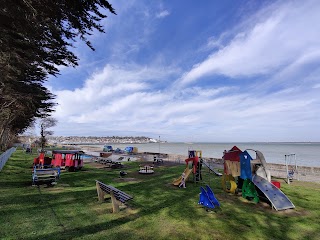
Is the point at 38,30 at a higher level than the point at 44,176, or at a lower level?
higher

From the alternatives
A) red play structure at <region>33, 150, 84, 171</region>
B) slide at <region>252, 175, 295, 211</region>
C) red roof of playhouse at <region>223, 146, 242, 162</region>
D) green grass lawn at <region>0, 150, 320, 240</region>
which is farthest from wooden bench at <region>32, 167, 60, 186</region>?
slide at <region>252, 175, 295, 211</region>

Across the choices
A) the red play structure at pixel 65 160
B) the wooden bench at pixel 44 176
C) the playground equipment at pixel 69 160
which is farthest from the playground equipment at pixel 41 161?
the wooden bench at pixel 44 176

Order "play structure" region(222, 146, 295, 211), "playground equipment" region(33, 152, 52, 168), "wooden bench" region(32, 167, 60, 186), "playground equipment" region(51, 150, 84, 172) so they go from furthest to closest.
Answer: "playground equipment" region(51, 150, 84, 172), "playground equipment" region(33, 152, 52, 168), "wooden bench" region(32, 167, 60, 186), "play structure" region(222, 146, 295, 211)

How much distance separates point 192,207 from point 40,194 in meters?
7.28

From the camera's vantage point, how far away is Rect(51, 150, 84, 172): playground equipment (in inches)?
738

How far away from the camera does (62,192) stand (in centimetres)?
1081

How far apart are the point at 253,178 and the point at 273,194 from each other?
4.94 ft

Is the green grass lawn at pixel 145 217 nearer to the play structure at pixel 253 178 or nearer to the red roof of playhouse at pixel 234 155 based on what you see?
the play structure at pixel 253 178

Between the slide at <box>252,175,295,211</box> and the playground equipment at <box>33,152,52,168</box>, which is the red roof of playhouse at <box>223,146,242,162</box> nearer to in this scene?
the slide at <box>252,175,295,211</box>

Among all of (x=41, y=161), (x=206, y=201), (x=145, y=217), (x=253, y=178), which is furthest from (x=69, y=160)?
(x=253, y=178)

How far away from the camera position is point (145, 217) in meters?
7.66

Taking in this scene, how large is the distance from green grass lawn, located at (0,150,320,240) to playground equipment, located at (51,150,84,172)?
7.23m

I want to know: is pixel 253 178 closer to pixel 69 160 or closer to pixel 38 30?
pixel 38 30

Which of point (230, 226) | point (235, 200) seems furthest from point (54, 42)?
point (235, 200)
